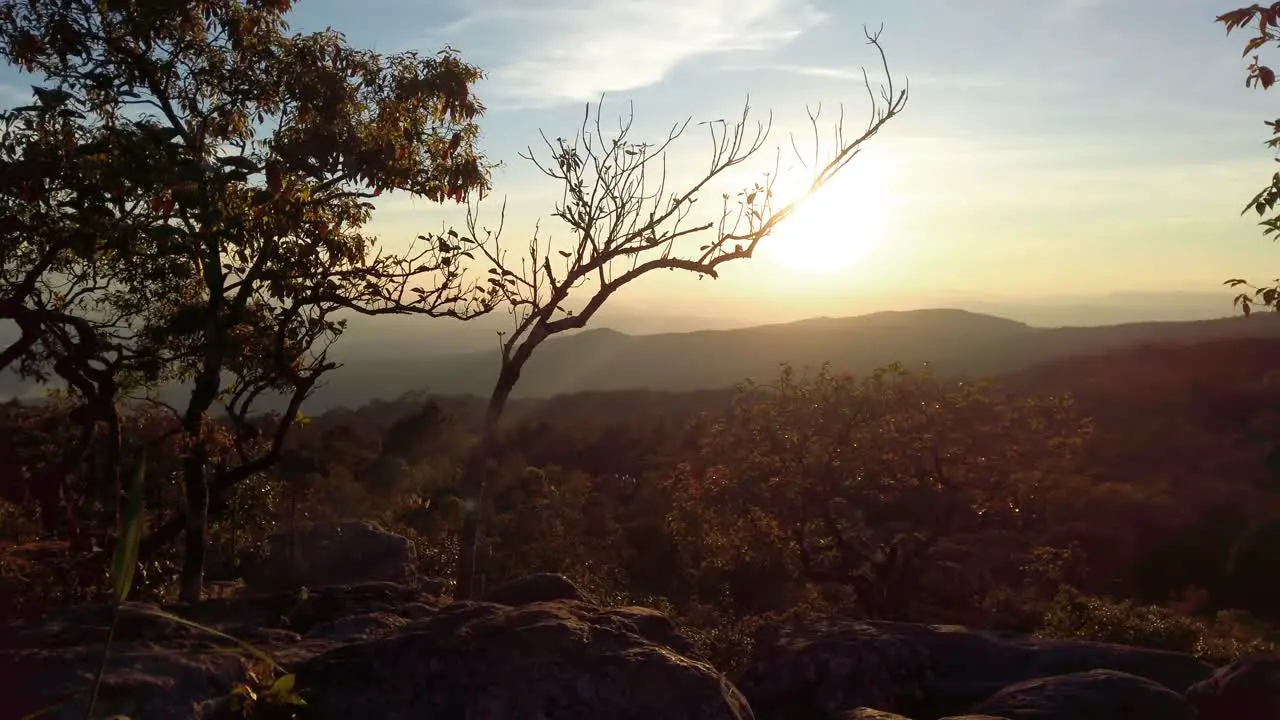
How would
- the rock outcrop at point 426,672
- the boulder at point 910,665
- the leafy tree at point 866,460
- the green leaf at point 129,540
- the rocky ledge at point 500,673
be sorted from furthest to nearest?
the leafy tree at point 866,460, the boulder at point 910,665, the rocky ledge at point 500,673, the rock outcrop at point 426,672, the green leaf at point 129,540

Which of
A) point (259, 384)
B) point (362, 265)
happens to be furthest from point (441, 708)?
point (259, 384)

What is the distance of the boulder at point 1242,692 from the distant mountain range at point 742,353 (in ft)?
330

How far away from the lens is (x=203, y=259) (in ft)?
35.5

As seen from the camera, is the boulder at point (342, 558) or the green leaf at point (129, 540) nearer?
the green leaf at point (129, 540)

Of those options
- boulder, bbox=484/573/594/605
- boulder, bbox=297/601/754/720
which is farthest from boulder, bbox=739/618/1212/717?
boulder, bbox=297/601/754/720

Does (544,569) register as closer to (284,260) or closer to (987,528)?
(987,528)

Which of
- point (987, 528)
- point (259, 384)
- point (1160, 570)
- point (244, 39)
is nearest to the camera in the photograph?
point (244, 39)

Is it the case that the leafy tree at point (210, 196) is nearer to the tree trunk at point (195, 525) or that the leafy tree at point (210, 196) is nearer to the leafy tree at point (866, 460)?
the tree trunk at point (195, 525)

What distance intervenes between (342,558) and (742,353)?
144743mm

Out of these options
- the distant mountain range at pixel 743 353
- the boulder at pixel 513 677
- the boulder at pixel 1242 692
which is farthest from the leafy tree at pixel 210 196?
the distant mountain range at pixel 743 353

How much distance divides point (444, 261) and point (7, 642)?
22.5 feet

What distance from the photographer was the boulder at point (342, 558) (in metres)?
18.3

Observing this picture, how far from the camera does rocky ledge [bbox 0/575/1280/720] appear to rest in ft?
19.8

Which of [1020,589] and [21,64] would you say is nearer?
[21,64]
